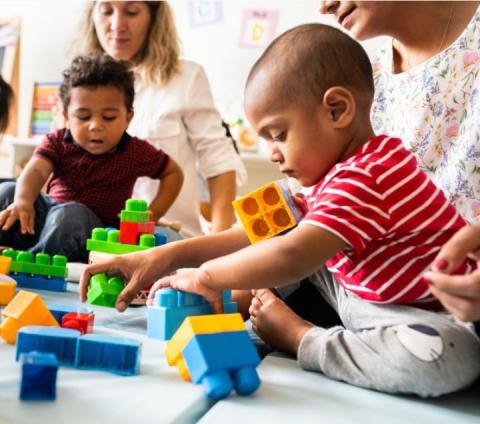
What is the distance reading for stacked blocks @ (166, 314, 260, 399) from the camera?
60 centimetres

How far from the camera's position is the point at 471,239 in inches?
23.0

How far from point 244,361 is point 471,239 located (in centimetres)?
25

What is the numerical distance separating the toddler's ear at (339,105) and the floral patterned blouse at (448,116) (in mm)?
349

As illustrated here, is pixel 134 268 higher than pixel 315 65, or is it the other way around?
pixel 315 65

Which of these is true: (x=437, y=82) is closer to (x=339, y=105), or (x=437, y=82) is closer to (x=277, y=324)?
(x=339, y=105)

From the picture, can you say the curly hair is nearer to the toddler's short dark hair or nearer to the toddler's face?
the toddler's face

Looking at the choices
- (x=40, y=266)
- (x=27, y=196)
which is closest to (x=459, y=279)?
(x=40, y=266)

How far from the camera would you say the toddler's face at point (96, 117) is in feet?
5.04

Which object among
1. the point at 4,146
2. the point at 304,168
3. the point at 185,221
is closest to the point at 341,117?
the point at 304,168

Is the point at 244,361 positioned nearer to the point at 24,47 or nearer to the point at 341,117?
the point at 341,117

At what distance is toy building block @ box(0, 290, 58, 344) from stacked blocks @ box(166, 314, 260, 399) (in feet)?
0.65

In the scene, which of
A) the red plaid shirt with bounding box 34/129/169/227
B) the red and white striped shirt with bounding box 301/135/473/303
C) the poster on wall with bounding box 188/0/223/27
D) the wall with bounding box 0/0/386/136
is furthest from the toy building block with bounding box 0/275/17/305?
the poster on wall with bounding box 188/0/223/27

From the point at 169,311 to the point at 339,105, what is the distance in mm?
345

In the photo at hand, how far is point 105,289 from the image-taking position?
0.86 meters
